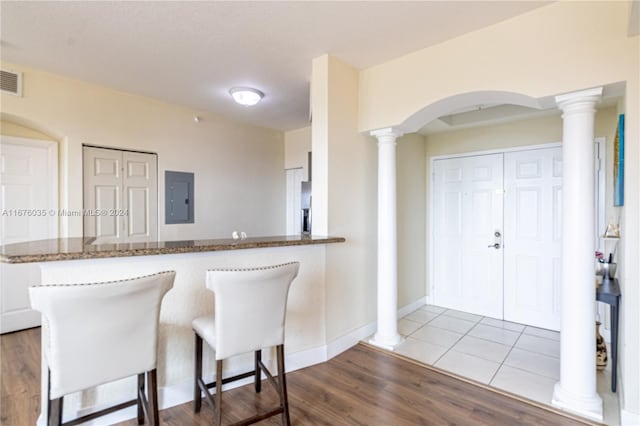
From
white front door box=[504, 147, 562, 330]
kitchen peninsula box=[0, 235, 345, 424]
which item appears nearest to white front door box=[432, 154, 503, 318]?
white front door box=[504, 147, 562, 330]

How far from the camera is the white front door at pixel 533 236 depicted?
11.3ft

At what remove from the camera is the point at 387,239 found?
304 centimetres

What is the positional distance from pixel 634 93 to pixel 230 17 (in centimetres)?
266

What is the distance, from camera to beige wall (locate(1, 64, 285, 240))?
320 centimetres

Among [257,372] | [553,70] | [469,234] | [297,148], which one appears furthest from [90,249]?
[469,234]

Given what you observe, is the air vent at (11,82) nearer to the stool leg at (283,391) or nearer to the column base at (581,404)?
the stool leg at (283,391)

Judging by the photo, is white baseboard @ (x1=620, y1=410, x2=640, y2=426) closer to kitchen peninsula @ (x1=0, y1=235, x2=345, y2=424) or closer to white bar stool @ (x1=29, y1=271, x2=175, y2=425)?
kitchen peninsula @ (x1=0, y1=235, x2=345, y2=424)

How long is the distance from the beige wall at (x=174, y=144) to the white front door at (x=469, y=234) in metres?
2.60

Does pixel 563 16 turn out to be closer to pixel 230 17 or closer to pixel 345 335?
pixel 230 17

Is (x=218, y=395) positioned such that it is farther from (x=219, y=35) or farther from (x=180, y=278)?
(x=219, y=35)

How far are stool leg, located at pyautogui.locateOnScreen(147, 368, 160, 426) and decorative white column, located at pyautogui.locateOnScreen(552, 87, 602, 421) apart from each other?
2.49m

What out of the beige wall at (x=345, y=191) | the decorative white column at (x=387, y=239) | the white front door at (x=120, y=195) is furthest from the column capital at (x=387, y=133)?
the white front door at (x=120, y=195)

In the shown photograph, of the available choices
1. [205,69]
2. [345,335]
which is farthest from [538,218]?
[205,69]

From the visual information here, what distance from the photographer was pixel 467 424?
6.40 feet
